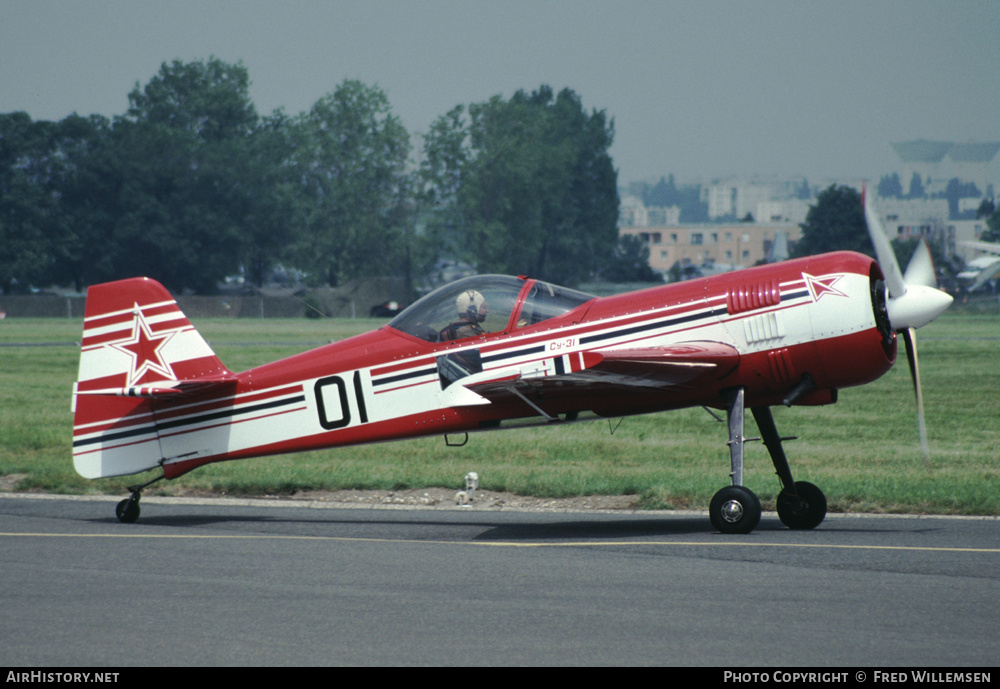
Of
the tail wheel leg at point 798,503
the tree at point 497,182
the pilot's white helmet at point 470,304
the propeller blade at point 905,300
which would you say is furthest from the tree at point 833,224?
the pilot's white helmet at point 470,304

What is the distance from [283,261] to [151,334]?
10110 cm

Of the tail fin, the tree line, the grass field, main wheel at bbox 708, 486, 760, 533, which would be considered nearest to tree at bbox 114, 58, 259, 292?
the tree line

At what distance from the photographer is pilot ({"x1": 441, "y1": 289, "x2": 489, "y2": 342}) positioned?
10.8 meters

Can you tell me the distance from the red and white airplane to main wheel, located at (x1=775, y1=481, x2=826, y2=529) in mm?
13

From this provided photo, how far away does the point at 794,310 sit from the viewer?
9.96 m

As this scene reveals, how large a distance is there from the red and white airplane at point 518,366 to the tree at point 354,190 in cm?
9301

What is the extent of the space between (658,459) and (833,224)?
76.9 meters

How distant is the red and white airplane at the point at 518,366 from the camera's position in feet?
32.7

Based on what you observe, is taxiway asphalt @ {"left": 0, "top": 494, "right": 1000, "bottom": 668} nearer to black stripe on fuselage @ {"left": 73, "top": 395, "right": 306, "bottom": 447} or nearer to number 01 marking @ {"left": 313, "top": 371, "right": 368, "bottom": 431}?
black stripe on fuselage @ {"left": 73, "top": 395, "right": 306, "bottom": 447}

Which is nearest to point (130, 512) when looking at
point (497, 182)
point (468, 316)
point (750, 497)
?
point (468, 316)

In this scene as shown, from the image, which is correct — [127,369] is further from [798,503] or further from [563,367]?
[798,503]

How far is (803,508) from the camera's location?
1058 cm

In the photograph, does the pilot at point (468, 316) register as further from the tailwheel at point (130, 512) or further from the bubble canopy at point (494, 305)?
the tailwheel at point (130, 512)
